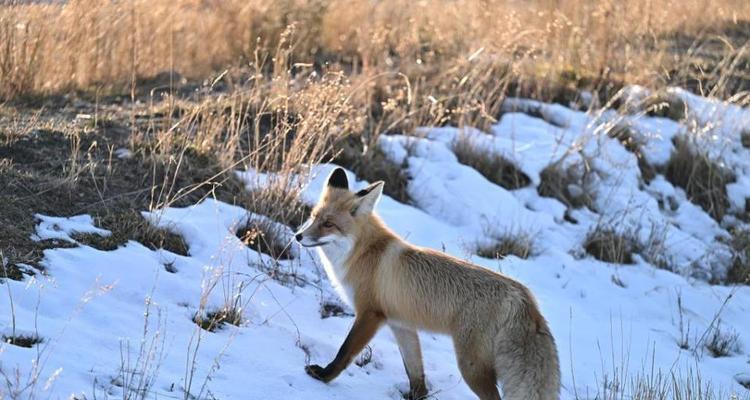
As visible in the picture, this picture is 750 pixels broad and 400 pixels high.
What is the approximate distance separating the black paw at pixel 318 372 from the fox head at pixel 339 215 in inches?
28.7

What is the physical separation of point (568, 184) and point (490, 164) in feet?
2.85

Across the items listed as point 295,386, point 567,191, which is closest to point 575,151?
point 567,191

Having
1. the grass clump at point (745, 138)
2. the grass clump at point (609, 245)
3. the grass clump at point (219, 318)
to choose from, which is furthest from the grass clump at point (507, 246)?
the grass clump at point (745, 138)

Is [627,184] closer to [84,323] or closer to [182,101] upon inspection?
[182,101]

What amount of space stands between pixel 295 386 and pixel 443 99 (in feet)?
16.9

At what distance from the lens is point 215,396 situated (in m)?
4.57

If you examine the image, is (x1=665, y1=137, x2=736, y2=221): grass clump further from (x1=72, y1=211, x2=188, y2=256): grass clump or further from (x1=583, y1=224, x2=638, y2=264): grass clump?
(x1=72, y1=211, x2=188, y2=256): grass clump

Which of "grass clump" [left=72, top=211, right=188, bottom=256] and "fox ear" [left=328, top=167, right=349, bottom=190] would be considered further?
"grass clump" [left=72, top=211, right=188, bottom=256]

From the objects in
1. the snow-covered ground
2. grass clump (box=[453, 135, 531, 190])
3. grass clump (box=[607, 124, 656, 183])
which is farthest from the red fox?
grass clump (box=[607, 124, 656, 183])

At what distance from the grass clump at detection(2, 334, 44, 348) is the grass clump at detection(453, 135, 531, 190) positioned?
5.55m

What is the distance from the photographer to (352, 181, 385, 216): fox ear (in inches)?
215

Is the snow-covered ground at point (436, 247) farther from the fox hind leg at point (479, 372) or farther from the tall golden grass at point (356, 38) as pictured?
the tall golden grass at point (356, 38)

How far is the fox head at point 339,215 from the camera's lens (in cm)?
532

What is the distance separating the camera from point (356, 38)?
11.4 meters
